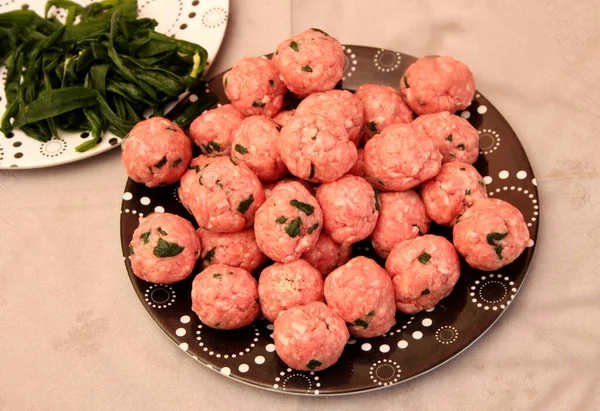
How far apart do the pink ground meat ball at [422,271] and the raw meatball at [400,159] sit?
171 millimetres

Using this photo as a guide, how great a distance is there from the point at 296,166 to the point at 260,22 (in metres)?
1.10

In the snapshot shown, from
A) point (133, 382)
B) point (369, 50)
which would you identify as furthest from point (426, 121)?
point (133, 382)

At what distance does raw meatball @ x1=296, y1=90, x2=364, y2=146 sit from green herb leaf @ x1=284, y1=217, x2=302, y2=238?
337 mm

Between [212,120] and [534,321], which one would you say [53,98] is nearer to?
[212,120]

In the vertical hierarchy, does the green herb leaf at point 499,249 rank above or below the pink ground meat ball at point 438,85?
below

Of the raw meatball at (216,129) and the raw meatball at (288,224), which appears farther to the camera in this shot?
the raw meatball at (216,129)

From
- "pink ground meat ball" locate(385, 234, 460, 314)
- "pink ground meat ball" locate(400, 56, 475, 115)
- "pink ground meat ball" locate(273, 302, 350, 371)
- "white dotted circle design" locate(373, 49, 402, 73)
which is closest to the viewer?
"pink ground meat ball" locate(273, 302, 350, 371)

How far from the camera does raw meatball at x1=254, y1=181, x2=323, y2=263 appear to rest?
149cm

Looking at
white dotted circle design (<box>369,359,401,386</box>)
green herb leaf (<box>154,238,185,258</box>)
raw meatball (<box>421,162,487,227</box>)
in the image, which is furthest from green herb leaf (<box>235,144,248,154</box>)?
white dotted circle design (<box>369,359,401,386</box>)

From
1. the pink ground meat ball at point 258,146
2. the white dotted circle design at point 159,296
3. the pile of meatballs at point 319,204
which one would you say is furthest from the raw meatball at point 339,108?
the white dotted circle design at point 159,296

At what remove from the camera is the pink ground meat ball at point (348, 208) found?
156 centimetres

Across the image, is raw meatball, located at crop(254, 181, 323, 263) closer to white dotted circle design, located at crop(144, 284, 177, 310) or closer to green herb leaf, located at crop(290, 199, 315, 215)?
green herb leaf, located at crop(290, 199, 315, 215)

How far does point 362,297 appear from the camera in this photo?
1479 millimetres

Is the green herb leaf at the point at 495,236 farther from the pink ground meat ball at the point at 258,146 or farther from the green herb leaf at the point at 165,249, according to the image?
the green herb leaf at the point at 165,249
